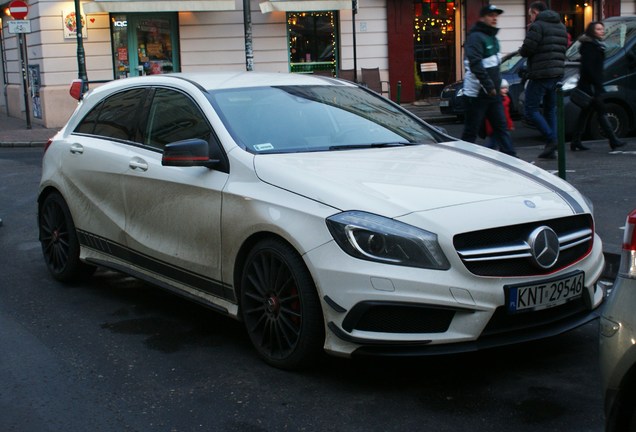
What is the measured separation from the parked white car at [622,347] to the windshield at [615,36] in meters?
11.9

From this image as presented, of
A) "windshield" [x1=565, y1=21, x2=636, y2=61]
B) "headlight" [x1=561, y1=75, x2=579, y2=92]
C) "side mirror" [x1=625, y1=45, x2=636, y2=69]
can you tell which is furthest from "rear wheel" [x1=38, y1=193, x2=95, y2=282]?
"side mirror" [x1=625, y1=45, x2=636, y2=69]

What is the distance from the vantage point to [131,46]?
78.7 feet

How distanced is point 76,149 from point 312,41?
1897cm

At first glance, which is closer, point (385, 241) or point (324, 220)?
point (385, 241)

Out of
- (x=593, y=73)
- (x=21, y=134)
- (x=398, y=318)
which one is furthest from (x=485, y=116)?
(x=21, y=134)

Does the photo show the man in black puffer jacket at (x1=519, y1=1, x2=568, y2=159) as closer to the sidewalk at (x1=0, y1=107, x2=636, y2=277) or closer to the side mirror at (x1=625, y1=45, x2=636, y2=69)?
the sidewalk at (x1=0, y1=107, x2=636, y2=277)

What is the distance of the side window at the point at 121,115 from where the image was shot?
642cm

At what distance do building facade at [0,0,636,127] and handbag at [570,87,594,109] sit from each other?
32.5ft

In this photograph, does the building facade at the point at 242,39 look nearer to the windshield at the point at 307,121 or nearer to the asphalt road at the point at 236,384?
the windshield at the point at 307,121

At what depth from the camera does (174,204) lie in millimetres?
5703

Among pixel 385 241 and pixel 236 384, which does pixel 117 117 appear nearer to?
pixel 236 384

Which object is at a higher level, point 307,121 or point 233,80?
point 233,80

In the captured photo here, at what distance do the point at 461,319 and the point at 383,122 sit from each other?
6.89ft

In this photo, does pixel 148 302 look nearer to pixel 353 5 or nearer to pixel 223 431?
pixel 223 431
